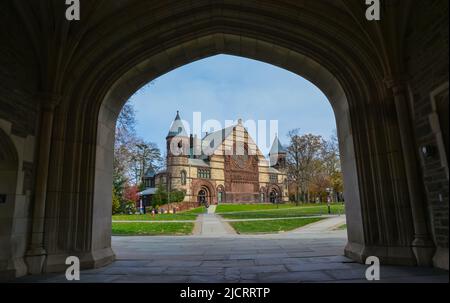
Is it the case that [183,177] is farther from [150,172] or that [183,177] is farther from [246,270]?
[246,270]

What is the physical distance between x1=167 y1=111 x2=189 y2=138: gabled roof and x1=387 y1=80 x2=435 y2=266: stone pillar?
43884mm

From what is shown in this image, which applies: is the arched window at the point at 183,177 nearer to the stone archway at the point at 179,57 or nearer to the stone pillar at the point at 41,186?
the stone archway at the point at 179,57

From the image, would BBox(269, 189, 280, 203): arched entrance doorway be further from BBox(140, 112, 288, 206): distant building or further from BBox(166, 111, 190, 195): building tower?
BBox(166, 111, 190, 195): building tower

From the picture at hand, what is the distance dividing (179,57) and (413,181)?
16.8 feet

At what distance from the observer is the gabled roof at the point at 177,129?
157 feet

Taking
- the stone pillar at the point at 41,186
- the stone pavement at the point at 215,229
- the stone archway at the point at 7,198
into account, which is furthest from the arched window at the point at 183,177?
the stone archway at the point at 7,198

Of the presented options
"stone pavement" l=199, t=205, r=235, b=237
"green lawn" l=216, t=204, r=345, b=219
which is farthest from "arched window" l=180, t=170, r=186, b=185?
"stone pavement" l=199, t=205, r=235, b=237

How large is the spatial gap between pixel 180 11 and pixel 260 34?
167 cm

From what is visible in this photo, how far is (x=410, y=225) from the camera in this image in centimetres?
486

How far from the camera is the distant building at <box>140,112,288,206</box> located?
45.1 m

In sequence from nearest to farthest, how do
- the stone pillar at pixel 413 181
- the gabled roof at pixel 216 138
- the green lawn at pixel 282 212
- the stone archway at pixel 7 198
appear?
the stone archway at pixel 7 198
the stone pillar at pixel 413 181
the green lawn at pixel 282 212
the gabled roof at pixel 216 138

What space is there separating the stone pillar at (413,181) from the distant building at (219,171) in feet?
126

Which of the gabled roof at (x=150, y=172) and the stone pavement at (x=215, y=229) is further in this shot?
the gabled roof at (x=150, y=172)
